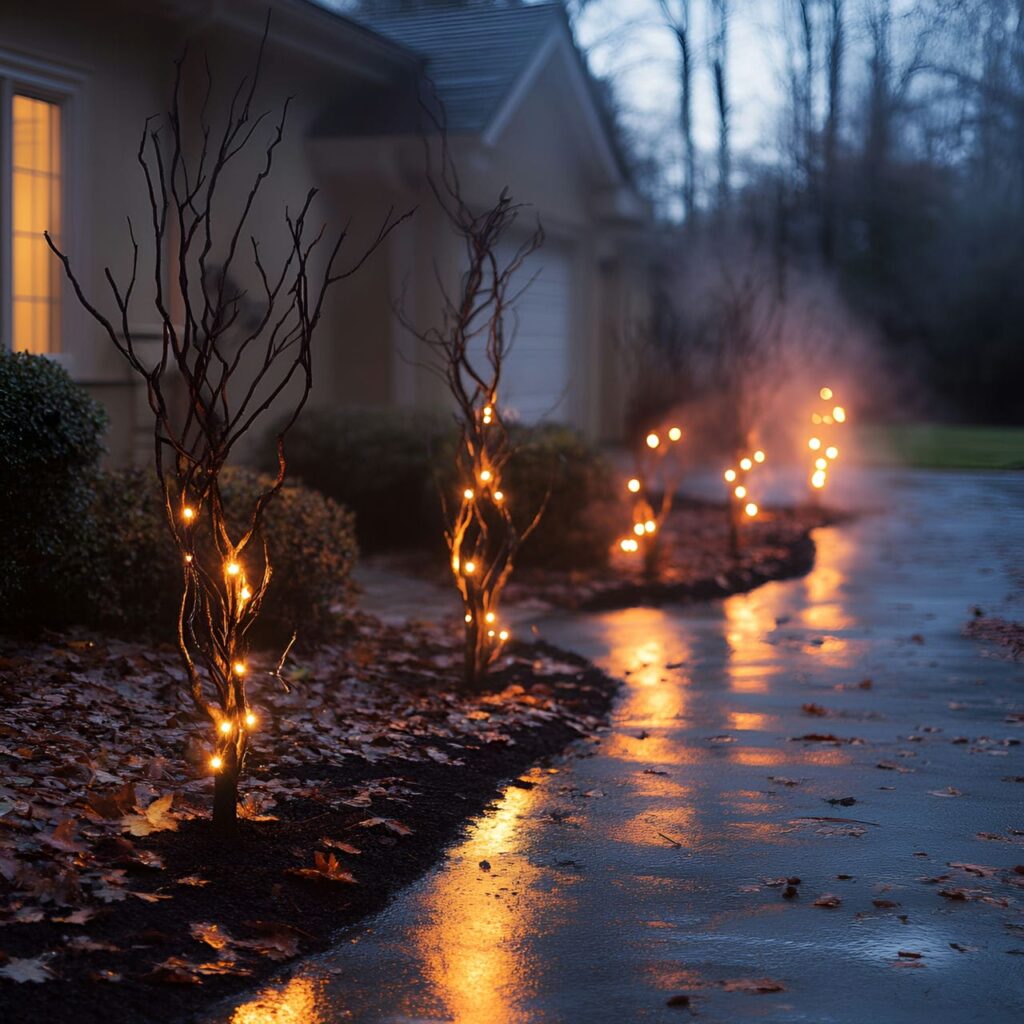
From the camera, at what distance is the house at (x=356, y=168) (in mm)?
10602

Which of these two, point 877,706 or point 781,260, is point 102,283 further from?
point 781,260

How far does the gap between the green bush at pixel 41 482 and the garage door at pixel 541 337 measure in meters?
9.15

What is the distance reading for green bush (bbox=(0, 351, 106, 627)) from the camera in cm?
686

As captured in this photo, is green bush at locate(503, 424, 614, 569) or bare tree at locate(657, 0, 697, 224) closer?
green bush at locate(503, 424, 614, 569)

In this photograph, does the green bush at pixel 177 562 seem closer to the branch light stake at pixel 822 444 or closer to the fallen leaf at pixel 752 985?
the fallen leaf at pixel 752 985

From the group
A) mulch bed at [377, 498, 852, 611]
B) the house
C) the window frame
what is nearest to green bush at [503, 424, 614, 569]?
mulch bed at [377, 498, 852, 611]

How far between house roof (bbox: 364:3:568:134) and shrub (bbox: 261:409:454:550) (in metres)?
3.21

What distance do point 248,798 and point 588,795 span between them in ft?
4.64

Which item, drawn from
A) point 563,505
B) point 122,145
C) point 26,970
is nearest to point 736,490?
point 563,505

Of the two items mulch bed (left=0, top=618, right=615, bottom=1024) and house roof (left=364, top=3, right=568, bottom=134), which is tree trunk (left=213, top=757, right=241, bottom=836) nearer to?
mulch bed (left=0, top=618, right=615, bottom=1024)

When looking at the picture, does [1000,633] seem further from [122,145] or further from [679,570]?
[122,145]

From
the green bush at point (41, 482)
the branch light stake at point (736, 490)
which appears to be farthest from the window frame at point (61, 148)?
the branch light stake at point (736, 490)

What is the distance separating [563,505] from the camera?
1141 cm

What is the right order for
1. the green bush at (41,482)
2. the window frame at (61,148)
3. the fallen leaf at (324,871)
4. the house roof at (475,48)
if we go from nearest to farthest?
1. the fallen leaf at (324,871)
2. the green bush at (41,482)
3. the window frame at (61,148)
4. the house roof at (475,48)
